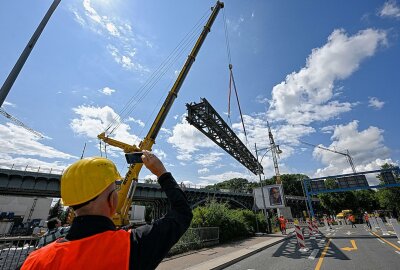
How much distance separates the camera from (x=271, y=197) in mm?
26328

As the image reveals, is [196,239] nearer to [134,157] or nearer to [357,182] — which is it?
[134,157]

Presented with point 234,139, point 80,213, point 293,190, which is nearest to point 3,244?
point 80,213

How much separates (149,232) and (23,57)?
7837 mm

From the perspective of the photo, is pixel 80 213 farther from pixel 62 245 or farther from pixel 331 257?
pixel 331 257

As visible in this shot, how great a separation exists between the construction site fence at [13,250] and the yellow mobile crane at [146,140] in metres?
3.63

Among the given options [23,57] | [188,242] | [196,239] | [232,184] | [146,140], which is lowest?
[188,242]

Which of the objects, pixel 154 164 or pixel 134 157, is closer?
pixel 154 164

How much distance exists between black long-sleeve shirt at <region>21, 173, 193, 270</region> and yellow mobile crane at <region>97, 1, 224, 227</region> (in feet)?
27.2

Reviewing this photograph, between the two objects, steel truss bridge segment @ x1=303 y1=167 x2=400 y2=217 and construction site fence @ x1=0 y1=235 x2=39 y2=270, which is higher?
steel truss bridge segment @ x1=303 y1=167 x2=400 y2=217

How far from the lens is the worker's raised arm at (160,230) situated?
121 centimetres

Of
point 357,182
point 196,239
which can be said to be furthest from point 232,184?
point 196,239

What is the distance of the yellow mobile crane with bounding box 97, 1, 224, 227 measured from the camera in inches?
432

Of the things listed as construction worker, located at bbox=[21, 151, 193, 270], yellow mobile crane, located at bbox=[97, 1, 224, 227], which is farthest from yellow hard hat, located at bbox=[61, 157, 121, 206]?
yellow mobile crane, located at bbox=[97, 1, 224, 227]

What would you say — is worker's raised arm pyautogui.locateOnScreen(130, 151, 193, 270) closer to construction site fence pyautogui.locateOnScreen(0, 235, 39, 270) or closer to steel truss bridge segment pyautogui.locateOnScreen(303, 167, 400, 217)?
construction site fence pyautogui.locateOnScreen(0, 235, 39, 270)
